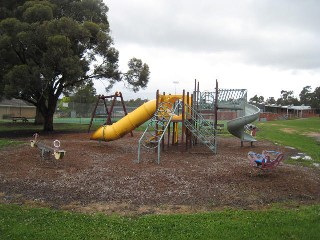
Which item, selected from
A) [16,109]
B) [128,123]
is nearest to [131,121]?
[128,123]

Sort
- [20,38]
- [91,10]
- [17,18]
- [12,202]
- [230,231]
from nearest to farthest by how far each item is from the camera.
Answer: [230,231]
[12,202]
[20,38]
[17,18]
[91,10]

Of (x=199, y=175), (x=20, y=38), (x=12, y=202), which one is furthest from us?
(x=20, y=38)

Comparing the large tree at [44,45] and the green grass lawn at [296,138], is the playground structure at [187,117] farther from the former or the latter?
the large tree at [44,45]

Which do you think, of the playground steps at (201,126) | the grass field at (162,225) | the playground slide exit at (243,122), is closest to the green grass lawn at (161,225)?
the grass field at (162,225)

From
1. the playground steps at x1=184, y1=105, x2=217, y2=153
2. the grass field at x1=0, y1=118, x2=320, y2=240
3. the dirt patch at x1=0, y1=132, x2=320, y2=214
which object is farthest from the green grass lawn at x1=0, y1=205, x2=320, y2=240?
the playground steps at x1=184, y1=105, x2=217, y2=153

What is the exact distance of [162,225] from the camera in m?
6.30

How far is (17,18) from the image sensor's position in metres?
24.3

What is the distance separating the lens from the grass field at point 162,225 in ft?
19.1

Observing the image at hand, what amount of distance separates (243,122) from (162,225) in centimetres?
1191

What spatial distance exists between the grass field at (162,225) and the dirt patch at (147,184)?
60 centimetres

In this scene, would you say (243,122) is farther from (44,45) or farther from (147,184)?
(44,45)

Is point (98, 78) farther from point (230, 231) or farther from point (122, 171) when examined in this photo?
point (230, 231)

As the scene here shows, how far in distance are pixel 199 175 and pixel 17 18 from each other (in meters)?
19.3

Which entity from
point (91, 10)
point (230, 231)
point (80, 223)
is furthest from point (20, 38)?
point (230, 231)
